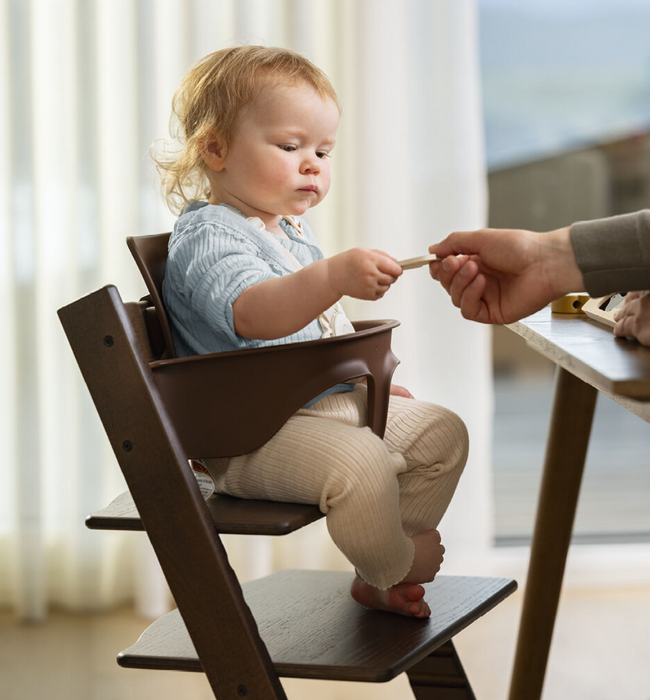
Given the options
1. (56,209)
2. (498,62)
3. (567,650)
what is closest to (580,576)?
(567,650)

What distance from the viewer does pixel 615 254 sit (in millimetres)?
803

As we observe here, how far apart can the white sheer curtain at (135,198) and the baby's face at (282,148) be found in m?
1.03

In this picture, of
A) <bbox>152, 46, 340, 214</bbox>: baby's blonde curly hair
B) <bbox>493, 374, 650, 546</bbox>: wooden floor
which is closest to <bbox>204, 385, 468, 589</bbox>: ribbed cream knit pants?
<bbox>152, 46, 340, 214</bbox>: baby's blonde curly hair

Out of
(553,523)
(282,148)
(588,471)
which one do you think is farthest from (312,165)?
(588,471)

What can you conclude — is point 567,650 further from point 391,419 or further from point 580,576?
point 391,419

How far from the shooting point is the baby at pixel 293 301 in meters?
0.89

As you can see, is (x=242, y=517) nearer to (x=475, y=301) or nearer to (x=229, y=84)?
(x=475, y=301)

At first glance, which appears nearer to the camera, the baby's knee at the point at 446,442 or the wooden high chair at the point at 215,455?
the wooden high chair at the point at 215,455

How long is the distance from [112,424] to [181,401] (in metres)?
0.07

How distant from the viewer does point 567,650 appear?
1855mm

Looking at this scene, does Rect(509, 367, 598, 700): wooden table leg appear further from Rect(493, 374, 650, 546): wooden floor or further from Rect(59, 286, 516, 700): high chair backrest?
Rect(493, 374, 650, 546): wooden floor

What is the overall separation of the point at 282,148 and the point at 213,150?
0.31 ft

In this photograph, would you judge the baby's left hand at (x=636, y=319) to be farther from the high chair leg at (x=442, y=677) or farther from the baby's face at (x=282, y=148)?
the high chair leg at (x=442, y=677)

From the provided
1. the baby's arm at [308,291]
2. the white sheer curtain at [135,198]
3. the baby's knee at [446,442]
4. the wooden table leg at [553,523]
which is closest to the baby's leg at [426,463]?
the baby's knee at [446,442]
